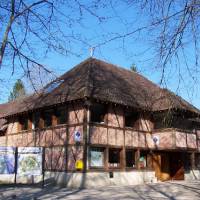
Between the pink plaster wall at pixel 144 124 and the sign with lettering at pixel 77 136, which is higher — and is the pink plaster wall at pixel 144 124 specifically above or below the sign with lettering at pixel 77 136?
above

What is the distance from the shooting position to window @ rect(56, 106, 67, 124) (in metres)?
22.2

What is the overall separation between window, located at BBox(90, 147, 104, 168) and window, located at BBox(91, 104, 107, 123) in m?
1.66

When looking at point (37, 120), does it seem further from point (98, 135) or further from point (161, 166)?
point (161, 166)

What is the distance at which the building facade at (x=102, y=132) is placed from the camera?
68.0ft

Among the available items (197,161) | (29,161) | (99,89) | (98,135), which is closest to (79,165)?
(98,135)

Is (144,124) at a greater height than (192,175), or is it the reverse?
(144,124)

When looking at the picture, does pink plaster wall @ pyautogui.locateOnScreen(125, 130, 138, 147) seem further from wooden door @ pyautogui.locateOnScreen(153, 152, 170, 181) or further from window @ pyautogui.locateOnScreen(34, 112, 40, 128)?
Answer: window @ pyautogui.locateOnScreen(34, 112, 40, 128)

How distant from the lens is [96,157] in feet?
68.9

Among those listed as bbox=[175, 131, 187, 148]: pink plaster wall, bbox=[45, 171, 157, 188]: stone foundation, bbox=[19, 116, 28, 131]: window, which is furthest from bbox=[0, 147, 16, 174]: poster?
bbox=[175, 131, 187, 148]: pink plaster wall

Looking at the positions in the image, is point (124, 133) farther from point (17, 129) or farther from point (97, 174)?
point (17, 129)

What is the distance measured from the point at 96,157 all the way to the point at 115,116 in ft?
9.00

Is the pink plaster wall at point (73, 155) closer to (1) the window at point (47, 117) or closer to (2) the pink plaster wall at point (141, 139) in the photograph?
(1) the window at point (47, 117)

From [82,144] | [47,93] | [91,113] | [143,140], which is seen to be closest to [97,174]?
[82,144]

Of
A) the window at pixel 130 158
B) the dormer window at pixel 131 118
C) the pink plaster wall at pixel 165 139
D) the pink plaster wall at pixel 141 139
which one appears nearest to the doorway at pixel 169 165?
the pink plaster wall at pixel 165 139
